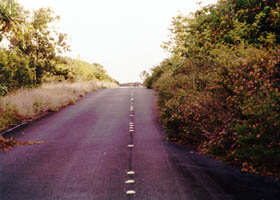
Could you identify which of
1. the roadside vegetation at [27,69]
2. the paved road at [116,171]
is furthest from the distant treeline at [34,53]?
the paved road at [116,171]

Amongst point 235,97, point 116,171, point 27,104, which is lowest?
point 116,171

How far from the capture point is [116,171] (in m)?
7.65

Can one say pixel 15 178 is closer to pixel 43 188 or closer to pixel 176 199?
pixel 43 188

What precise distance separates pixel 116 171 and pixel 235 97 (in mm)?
3543

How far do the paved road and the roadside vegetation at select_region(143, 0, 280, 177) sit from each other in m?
0.54

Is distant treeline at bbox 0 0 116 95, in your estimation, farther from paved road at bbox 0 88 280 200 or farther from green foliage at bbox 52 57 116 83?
paved road at bbox 0 88 280 200

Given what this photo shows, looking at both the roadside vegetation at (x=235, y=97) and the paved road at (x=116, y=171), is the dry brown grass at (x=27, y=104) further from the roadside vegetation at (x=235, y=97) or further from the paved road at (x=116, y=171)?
the roadside vegetation at (x=235, y=97)

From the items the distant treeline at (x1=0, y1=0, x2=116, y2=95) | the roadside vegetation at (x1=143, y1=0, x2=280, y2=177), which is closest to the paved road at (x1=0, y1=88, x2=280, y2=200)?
the roadside vegetation at (x1=143, y1=0, x2=280, y2=177)

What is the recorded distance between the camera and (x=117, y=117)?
1652cm

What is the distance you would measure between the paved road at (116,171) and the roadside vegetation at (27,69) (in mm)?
2488

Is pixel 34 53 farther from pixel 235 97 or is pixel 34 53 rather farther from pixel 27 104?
pixel 235 97

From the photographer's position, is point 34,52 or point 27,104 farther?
point 34,52

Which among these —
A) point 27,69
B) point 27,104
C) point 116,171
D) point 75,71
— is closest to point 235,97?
point 116,171

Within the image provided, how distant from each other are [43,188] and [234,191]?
12.8 ft
